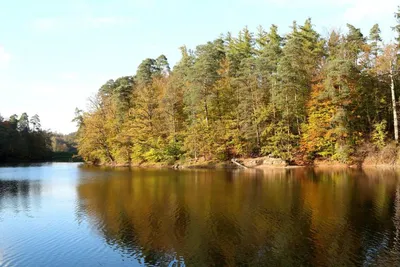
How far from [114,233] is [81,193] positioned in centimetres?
1358

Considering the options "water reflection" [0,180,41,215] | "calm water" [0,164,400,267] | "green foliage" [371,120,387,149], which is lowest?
"calm water" [0,164,400,267]

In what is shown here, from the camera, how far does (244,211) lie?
19516 mm

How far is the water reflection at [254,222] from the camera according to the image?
41.0ft

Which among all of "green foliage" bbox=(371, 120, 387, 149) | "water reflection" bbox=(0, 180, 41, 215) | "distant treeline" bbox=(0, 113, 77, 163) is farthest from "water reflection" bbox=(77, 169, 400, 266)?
"distant treeline" bbox=(0, 113, 77, 163)

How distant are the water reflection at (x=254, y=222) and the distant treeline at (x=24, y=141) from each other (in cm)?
6742

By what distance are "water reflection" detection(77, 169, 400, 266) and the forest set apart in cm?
Result: 1735

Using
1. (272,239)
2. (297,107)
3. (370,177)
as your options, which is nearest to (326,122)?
(297,107)

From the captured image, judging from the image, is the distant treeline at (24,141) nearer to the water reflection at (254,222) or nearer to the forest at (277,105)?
the forest at (277,105)

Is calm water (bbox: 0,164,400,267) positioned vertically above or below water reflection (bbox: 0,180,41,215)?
below

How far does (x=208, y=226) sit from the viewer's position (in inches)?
651

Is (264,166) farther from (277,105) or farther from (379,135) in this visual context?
(379,135)

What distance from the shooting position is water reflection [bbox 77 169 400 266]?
12492 mm

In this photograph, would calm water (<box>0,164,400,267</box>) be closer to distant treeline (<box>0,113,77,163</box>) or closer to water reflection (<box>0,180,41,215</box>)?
water reflection (<box>0,180,41,215</box>)

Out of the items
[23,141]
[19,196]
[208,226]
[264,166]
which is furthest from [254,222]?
[23,141]
